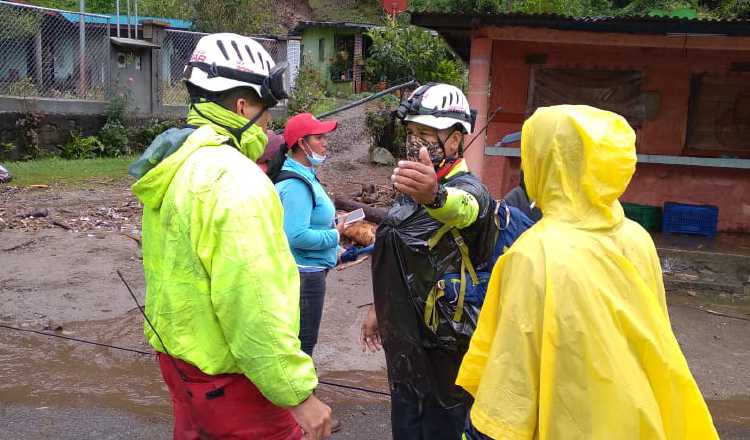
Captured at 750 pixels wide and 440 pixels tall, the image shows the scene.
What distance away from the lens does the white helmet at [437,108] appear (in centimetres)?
303

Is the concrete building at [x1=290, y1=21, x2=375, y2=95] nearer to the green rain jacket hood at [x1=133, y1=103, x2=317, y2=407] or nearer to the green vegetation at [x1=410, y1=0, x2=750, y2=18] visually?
the green vegetation at [x1=410, y1=0, x2=750, y2=18]

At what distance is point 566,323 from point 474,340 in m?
0.36

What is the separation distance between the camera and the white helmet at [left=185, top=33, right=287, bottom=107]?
236cm

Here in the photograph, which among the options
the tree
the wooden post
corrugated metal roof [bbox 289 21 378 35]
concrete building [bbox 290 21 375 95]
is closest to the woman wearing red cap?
the wooden post

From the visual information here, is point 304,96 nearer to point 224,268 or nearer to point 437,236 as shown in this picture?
point 437,236

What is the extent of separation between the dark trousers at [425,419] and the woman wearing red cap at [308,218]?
97 cm

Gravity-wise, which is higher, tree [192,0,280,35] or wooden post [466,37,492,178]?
tree [192,0,280,35]

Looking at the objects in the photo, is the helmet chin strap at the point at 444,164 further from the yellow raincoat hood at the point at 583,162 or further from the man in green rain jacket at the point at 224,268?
the yellow raincoat hood at the point at 583,162

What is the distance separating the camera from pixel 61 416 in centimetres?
444

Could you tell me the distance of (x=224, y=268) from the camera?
2.08m

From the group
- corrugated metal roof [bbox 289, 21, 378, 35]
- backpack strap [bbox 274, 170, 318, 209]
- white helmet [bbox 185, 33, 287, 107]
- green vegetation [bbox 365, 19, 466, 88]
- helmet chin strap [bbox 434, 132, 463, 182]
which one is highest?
corrugated metal roof [bbox 289, 21, 378, 35]

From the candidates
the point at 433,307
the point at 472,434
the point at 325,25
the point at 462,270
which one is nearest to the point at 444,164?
the point at 462,270

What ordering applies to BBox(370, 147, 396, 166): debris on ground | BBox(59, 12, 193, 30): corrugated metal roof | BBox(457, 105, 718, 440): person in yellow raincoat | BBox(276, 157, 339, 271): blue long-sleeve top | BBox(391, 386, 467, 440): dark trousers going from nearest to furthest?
1. BBox(457, 105, 718, 440): person in yellow raincoat
2. BBox(391, 386, 467, 440): dark trousers
3. BBox(276, 157, 339, 271): blue long-sleeve top
4. BBox(370, 147, 396, 166): debris on ground
5. BBox(59, 12, 193, 30): corrugated metal roof

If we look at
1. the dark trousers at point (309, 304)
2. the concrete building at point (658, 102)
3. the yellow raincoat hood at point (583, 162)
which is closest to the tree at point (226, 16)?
the concrete building at point (658, 102)
